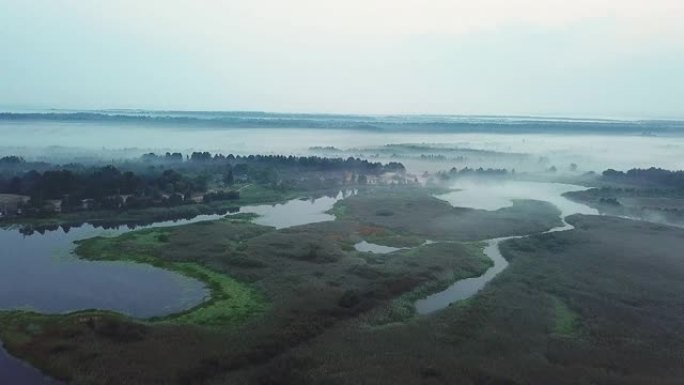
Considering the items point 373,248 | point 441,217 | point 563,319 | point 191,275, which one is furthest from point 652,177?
point 191,275

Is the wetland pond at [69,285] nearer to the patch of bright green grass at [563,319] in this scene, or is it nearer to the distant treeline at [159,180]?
the distant treeline at [159,180]

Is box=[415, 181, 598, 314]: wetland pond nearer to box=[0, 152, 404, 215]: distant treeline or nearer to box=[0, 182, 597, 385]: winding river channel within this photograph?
box=[0, 182, 597, 385]: winding river channel

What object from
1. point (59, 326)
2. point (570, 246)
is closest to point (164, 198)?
→ point (59, 326)

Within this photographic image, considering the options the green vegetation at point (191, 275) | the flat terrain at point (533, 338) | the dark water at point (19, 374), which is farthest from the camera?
the green vegetation at point (191, 275)

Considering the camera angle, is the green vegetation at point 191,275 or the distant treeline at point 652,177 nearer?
the green vegetation at point 191,275

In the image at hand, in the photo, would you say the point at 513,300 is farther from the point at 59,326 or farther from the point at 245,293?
the point at 59,326

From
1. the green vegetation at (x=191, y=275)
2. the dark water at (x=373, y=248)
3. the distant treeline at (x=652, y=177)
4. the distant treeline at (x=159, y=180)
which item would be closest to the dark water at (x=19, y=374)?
the green vegetation at (x=191, y=275)
